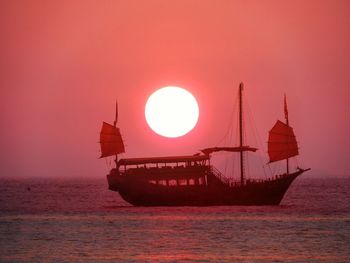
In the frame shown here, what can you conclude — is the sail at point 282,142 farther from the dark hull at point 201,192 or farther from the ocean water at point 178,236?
the ocean water at point 178,236

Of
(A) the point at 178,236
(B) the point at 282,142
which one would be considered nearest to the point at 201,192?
(B) the point at 282,142

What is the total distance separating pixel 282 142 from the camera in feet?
297

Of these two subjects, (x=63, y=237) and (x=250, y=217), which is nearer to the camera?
(x=63, y=237)

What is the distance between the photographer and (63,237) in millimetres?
51750

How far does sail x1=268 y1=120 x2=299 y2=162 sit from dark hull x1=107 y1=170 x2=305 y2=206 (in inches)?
276

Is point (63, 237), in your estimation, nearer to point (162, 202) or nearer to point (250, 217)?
point (250, 217)

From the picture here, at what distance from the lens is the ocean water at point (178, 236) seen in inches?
1649

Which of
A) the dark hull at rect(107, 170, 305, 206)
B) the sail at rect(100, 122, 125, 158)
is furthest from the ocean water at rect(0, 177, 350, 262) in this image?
the sail at rect(100, 122, 125, 158)

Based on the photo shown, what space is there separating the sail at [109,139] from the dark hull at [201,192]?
31.1 ft

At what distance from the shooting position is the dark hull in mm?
79188

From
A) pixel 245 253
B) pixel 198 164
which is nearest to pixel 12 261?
pixel 245 253

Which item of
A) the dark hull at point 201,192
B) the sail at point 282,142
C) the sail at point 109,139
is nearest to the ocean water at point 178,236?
the dark hull at point 201,192

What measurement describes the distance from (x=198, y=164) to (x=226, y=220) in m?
12.7

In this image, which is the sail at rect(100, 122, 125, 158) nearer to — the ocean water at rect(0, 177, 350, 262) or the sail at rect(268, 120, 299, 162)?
the ocean water at rect(0, 177, 350, 262)
